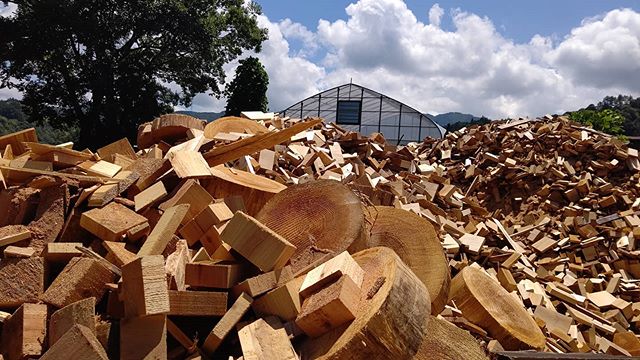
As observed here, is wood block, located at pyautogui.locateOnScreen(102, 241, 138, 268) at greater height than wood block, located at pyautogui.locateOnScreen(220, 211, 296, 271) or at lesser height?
lesser

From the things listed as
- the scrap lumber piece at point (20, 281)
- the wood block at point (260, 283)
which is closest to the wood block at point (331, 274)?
the wood block at point (260, 283)

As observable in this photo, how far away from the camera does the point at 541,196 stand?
26.2 feet

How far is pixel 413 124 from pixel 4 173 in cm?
2116

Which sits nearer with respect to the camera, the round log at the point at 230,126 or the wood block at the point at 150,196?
the wood block at the point at 150,196

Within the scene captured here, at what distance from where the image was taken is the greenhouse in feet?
76.6

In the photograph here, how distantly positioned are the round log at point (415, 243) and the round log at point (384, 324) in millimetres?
1089

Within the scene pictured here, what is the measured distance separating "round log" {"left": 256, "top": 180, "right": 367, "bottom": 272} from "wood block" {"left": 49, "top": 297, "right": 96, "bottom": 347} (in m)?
1.03

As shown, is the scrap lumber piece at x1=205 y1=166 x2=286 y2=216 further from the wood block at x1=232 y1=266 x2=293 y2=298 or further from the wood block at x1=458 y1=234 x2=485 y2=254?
the wood block at x1=458 y1=234 x2=485 y2=254

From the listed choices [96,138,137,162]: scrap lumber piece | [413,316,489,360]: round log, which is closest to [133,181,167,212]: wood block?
[96,138,137,162]: scrap lumber piece

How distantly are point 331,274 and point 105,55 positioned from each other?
66.1 feet

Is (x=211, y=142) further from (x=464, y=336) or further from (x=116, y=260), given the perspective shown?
(x=464, y=336)

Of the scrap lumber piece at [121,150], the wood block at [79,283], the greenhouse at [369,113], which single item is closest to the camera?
the wood block at [79,283]

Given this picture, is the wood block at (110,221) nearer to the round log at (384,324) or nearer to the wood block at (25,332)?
the wood block at (25,332)

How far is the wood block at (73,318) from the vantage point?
2150 mm
